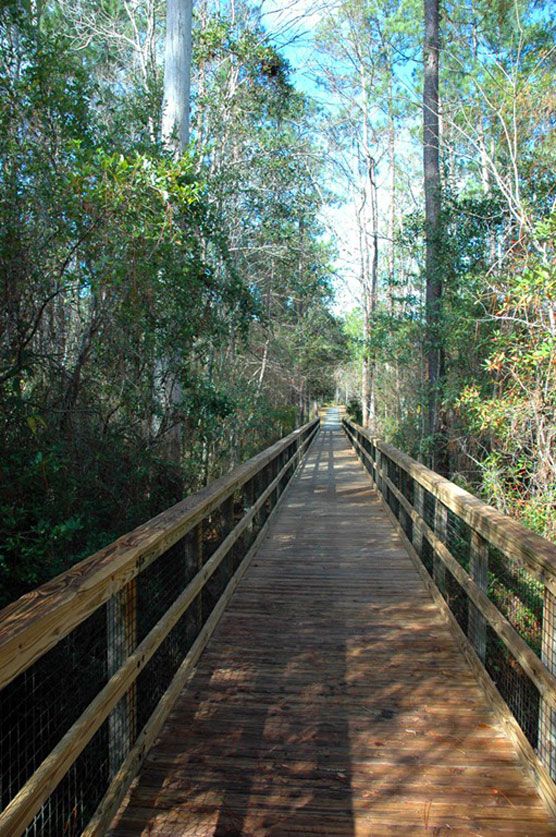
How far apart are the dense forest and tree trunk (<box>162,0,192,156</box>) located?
0.26 metres

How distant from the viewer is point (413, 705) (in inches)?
105

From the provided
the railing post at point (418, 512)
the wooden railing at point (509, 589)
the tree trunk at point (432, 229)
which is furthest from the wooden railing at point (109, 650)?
the tree trunk at point (432, 229)

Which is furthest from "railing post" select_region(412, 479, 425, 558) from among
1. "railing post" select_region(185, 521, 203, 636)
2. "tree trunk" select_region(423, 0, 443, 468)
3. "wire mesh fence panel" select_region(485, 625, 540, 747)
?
"tree trunk" select_region(423, 0, 443, 468)

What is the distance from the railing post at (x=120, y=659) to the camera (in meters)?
2.01

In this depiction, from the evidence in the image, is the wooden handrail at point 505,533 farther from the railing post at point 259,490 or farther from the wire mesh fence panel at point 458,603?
the railing post at point 259,490

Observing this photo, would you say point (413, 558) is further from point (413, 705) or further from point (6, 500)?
point (6, 500)

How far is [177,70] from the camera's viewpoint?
6484 mm

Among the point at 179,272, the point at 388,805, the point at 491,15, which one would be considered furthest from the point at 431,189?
the point at 388,805

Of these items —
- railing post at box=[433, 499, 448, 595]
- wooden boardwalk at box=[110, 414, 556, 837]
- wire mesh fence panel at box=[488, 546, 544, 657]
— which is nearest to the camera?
wooden boardwalk at box=[110, 414, 556, 837]

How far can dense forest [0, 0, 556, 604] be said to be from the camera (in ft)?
13.0

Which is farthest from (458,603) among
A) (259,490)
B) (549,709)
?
(549,709)

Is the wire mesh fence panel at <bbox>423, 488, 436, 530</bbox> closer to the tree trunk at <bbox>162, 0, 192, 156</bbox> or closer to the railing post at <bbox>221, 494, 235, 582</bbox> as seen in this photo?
the railing post at <bbox>221, 494, 235, 582</bbox>

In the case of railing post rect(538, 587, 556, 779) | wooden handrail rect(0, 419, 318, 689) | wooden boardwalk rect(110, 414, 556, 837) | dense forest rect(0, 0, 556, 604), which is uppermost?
dense forest rect(0, 0, 556, 604)

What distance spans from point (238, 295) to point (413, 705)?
471cm
